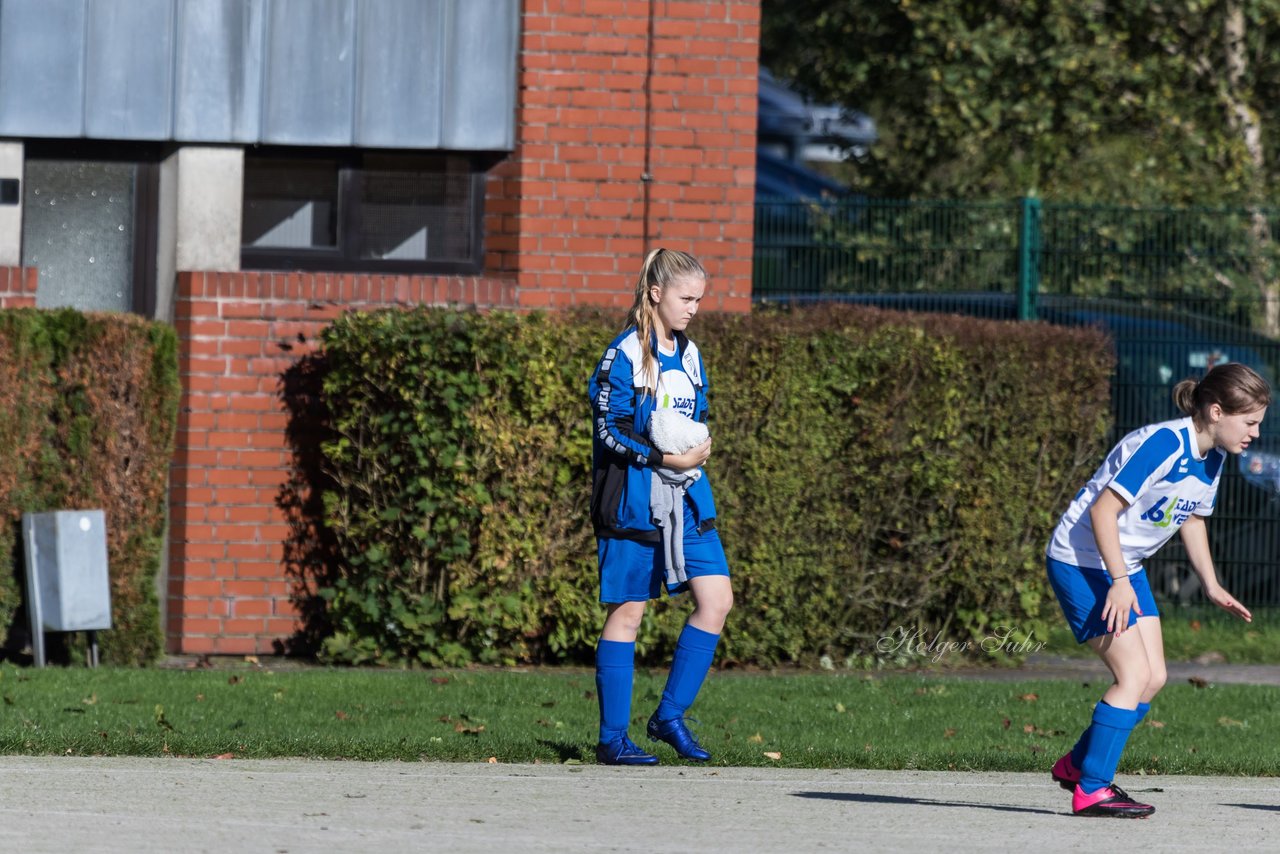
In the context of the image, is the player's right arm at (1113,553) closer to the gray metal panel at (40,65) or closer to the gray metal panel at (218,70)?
the gray metal panel at (218,70)

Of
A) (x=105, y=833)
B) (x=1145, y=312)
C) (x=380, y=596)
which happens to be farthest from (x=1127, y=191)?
(x=105, y=833)

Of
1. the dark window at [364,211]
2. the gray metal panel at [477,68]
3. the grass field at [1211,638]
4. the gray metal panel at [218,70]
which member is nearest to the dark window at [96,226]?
the gray metal panel at [218,70]

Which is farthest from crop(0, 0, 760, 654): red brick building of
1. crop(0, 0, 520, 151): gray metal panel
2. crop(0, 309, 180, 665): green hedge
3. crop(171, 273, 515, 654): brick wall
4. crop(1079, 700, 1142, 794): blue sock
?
crop(1079, 700, 1142, 794): blue sock

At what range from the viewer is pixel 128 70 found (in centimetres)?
1089

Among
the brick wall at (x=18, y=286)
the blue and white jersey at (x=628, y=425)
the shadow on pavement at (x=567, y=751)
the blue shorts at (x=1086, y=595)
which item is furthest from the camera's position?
the brick wall at (x=18, y=286)

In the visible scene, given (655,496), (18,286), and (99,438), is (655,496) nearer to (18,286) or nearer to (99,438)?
(99,438)

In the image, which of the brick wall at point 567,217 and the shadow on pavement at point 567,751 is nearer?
the shadow on pavement at point 567,751

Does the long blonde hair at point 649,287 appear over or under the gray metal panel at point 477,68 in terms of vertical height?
under

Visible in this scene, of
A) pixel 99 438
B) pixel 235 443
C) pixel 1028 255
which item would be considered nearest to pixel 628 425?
pixel 99 438

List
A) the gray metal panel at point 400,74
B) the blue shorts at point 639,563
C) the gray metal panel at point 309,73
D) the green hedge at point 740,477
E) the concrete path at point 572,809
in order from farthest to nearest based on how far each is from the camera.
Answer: the gray metal panel at point 400,74 < the gray metal panel at point 309,73 < the green hedge at point 740,477 < the blue shorts at point 639,563 < the concrete path at point 572,809

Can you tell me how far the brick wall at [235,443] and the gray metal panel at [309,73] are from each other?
35.3 inches

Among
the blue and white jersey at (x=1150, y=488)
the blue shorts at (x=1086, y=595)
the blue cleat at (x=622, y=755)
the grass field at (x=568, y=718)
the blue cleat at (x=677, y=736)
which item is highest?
the blue and white jersey at (x=1150, y=488)

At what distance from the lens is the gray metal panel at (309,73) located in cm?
1102

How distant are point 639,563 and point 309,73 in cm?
496
